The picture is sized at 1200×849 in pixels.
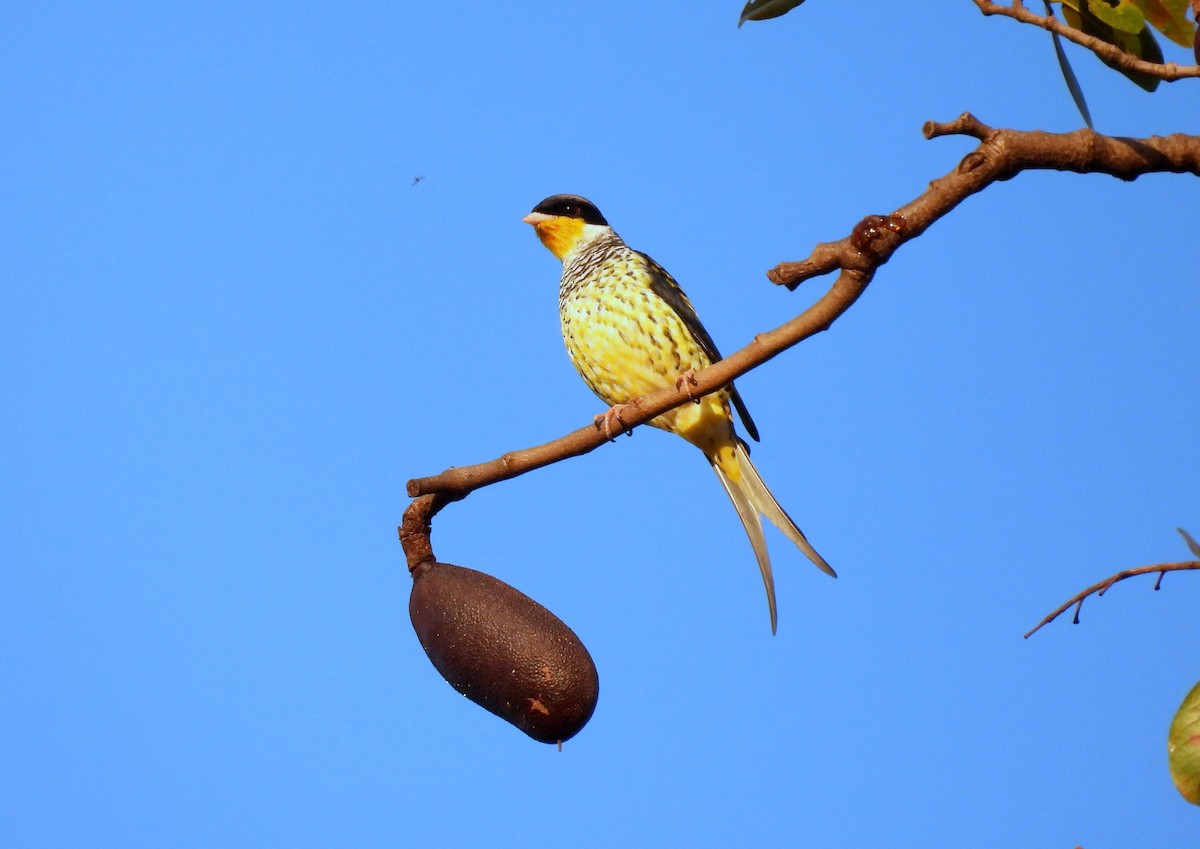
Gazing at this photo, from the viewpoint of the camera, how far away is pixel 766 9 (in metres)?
2.75

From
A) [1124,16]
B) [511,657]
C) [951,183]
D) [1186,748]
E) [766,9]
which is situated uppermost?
[766,9]

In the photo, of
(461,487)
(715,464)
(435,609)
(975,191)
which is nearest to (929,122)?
(975,191)

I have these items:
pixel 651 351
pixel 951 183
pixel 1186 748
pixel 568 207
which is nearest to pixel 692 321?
pixel 651 351

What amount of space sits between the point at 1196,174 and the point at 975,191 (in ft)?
1.42

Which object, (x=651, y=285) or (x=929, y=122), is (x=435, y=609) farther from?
(x=651, y=285)

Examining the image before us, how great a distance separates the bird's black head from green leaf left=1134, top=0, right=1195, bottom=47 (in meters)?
4.04

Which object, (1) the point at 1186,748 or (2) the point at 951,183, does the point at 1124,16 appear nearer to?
(2) the point at 951,183

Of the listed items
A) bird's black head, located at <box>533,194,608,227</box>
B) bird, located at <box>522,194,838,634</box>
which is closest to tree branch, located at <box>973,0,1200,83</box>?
bird, located at <box>522,194,838,634</box>

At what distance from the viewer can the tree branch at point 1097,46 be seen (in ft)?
6.15

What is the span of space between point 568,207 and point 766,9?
11.4 ft

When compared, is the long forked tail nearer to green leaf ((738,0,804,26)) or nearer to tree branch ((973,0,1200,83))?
green leaf ((738,0,804,26))

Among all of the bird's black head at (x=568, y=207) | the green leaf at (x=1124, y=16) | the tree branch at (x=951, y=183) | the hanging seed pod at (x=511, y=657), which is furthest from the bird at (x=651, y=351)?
the green leaf at (x=1124, y=16)

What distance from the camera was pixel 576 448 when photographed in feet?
8.73

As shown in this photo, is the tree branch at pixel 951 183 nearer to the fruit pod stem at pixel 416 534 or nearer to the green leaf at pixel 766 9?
the green leaf at pixel 766 9
